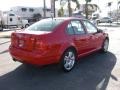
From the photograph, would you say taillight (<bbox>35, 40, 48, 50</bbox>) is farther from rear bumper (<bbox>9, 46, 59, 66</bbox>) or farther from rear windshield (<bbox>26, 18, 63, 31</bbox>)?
rear windshield (<bbox>26, 18, 63, 31</bbox>)

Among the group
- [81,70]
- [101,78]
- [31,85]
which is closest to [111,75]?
[101,78]

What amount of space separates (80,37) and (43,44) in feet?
5.15

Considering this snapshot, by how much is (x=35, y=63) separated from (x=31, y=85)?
2.34 ft

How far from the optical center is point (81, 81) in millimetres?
5762

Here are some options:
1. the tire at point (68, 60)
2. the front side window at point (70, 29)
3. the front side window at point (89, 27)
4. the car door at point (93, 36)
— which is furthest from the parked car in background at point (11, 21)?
the tire at point (68, 60)

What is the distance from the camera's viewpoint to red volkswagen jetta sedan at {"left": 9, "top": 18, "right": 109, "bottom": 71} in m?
5.93

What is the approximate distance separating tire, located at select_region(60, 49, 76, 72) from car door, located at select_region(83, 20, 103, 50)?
113cm

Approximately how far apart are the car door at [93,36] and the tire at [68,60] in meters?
1.13

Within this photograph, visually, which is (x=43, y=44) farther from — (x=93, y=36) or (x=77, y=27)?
(x=93, y=36)

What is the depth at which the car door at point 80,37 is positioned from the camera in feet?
22.7

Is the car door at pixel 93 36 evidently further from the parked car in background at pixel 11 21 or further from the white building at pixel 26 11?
the white building at pixel 26 11

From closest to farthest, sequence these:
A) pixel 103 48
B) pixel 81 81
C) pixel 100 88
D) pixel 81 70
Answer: pixel 100 88
pixel 81 81
pixel 81 70
pixel 103 48

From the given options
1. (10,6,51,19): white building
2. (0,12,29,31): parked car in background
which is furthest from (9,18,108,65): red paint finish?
(10,6,51,19): white building

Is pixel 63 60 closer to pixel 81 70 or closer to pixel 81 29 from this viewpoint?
pixel 81 70
